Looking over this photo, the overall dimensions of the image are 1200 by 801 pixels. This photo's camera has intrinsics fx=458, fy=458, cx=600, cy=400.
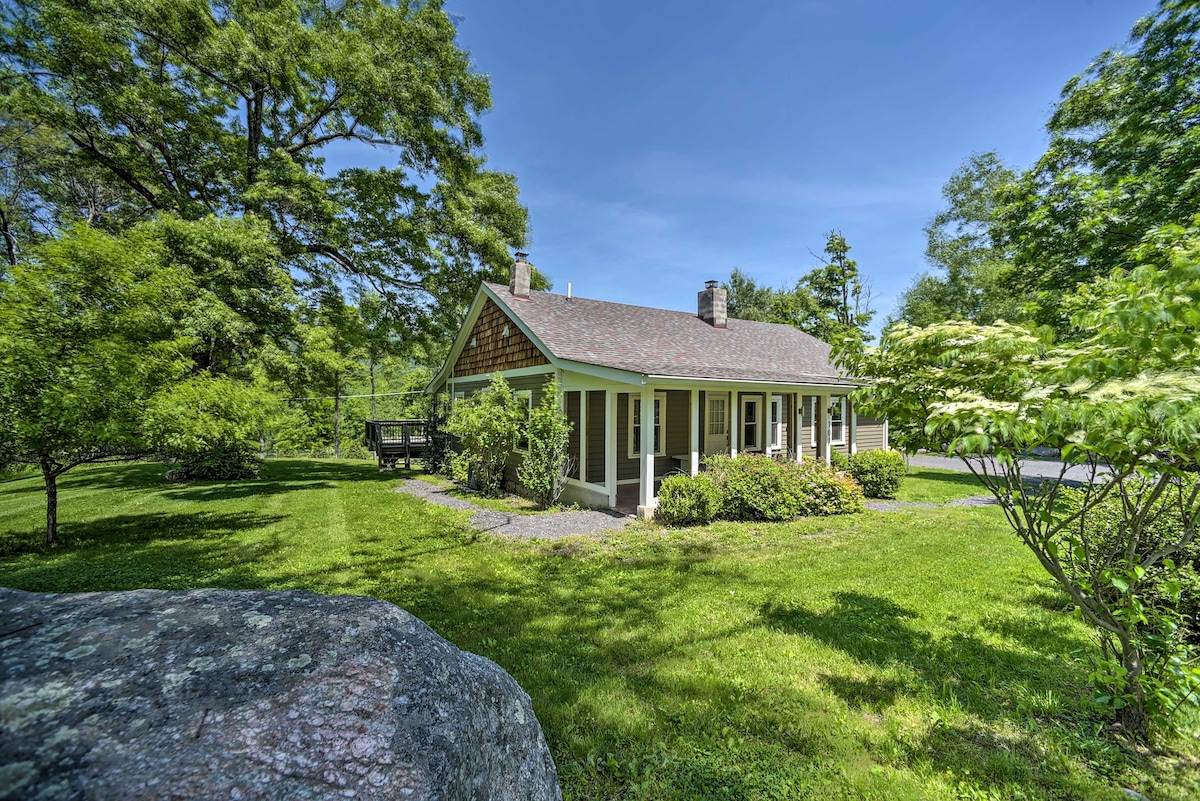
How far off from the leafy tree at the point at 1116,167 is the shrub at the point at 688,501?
7148 mm

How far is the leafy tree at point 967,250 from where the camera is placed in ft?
86.0

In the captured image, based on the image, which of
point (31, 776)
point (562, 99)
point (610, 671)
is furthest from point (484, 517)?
point (562, 99)

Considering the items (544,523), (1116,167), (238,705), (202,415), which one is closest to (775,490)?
(544,523)

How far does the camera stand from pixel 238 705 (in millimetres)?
1299

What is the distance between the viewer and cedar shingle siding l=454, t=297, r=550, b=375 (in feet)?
37.9

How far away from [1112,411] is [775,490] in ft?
25.1

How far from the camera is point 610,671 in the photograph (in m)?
3.74

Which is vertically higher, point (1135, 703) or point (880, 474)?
point (880, 474)

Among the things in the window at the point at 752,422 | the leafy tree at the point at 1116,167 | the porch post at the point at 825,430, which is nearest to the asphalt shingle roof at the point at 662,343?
the porch post at the point at 825,430

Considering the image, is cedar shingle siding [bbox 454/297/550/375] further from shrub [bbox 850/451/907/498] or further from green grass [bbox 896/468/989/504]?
green grass [bbox 896/468/989/504]

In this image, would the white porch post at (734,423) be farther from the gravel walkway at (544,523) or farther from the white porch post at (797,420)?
the gravel walkway at (544,523)

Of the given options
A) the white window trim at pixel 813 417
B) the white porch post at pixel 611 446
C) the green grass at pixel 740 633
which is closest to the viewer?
the green grass at pixel 740 633

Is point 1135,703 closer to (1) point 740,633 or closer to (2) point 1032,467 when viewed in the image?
(1) point 740,633

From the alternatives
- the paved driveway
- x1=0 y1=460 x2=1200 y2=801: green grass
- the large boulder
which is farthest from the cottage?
the large boulder
